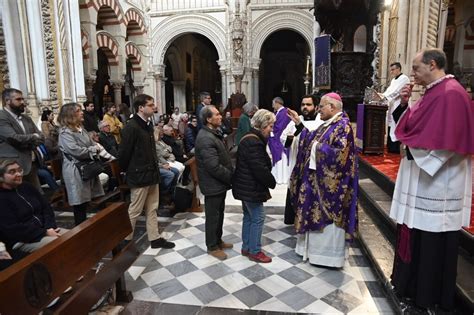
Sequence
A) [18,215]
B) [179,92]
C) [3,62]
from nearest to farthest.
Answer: [18,215] < [3,62] < [179,92]

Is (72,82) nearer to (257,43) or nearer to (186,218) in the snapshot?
(186,218)

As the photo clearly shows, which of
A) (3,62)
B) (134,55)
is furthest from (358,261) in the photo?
(134,55)

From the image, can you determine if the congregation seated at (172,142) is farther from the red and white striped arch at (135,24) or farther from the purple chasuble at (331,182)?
the red and white striped arch at (135,24)

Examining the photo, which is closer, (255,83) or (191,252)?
(191,252)

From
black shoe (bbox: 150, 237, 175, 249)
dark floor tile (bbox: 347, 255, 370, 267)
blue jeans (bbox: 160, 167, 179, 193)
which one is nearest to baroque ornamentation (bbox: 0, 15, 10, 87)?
blue jeans (bbox: 160, 167, 179, 193)

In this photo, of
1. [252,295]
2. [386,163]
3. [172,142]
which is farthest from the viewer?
[172,142]

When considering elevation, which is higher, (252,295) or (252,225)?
(252,225)

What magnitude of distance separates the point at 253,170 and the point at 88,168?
5.92ft

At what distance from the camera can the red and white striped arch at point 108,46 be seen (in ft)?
34.9

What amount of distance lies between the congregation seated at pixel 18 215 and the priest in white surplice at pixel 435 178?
2668 mm

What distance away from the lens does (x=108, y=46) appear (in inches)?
435

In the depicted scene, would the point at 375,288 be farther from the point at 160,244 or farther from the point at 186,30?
→ the point at 186,30

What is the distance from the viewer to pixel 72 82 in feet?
26.8

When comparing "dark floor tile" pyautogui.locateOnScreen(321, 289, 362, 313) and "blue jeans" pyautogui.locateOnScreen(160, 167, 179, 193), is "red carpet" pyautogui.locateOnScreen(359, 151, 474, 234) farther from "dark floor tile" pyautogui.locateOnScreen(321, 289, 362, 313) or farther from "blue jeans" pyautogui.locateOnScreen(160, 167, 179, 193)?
"blue jeans" pyautogui.locateOnScreen(160, 167, 179, 193)
